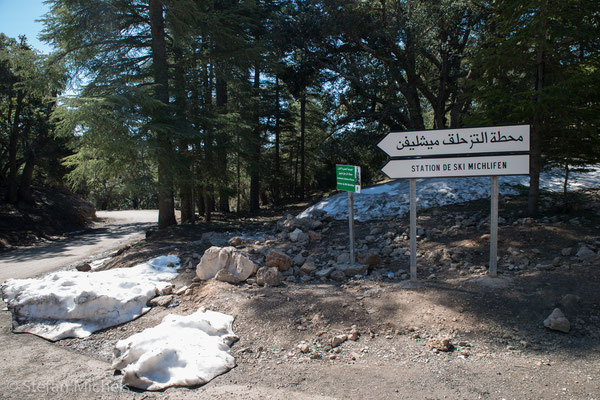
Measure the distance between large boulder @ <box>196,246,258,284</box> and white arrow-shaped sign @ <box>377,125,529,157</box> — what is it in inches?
122

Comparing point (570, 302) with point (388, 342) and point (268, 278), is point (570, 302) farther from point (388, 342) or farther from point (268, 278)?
point (268, 278)

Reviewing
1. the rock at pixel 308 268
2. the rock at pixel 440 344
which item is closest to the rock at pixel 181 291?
the rock at pixel 308 268

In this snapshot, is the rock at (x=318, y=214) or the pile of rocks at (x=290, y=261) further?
the rock at (x=318, y=214)

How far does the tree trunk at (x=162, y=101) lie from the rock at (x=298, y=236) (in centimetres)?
461

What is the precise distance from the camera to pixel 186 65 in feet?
47.2

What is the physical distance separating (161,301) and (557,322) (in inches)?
213

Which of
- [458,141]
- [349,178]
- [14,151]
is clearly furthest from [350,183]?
[14,151]

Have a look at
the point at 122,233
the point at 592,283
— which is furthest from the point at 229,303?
the point at 122,233

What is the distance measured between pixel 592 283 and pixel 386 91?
1265cm

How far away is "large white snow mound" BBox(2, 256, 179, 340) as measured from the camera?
5270mm

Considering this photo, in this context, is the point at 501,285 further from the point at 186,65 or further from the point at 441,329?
the point at 186,65

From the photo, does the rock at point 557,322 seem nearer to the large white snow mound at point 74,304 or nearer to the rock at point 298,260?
the rock at point 298,260

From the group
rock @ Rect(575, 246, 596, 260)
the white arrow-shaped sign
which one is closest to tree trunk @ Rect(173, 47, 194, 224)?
the white arrow-shaped sign

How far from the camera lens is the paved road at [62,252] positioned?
1030 cm
